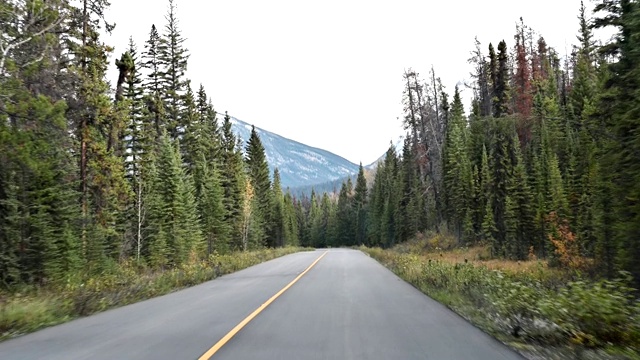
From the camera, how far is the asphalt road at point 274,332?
6449 mm

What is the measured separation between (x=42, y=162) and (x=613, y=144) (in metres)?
19.2

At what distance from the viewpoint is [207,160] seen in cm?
4606

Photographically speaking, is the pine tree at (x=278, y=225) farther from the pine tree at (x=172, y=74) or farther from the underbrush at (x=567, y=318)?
the underbrush at (x=567, y=318)

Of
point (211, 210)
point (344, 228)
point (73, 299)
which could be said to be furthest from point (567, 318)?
point (344, 228)

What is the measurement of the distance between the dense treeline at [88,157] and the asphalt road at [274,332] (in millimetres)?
6568

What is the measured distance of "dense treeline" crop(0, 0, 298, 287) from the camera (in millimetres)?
13336

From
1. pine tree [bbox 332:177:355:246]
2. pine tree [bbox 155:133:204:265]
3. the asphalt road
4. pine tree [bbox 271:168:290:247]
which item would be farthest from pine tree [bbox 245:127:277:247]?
the asphalt road

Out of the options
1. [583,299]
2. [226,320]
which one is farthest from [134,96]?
[583,299]

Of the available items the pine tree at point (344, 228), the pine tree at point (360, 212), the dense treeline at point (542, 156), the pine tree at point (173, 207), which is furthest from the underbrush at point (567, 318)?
the pine tree at point (344, 228)

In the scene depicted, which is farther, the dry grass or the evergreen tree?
the evergreen tree

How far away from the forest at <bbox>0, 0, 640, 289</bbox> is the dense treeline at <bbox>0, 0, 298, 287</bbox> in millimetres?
79

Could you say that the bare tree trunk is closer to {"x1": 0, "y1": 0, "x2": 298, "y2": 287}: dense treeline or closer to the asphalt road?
{"x1": 0, "y1": 0, "x2": 298, "y2": 287}: dense treeline

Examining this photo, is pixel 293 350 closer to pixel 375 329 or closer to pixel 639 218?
pixel 375 329

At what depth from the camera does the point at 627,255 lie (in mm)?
15492
